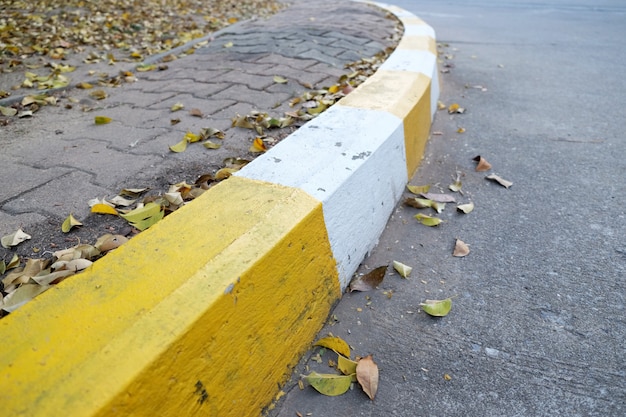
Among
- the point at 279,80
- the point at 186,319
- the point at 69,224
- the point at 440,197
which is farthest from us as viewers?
the point at 279,80

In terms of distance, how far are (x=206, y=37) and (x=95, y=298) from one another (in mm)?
4085

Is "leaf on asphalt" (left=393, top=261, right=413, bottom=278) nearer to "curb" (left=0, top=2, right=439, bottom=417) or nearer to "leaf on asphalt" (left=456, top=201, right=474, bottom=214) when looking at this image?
"curb" (left=0, top=2, right=439, bottom=417)

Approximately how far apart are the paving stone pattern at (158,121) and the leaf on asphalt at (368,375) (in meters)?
1.03

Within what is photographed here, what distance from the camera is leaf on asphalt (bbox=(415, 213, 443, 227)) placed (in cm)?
190

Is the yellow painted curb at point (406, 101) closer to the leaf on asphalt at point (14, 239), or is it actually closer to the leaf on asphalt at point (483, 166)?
the leaf on asphalt at point (483, 166)

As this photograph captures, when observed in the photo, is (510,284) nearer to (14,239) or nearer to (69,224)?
(69,224)

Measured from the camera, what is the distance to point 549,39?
5.05 m

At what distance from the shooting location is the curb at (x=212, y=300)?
2.83ft

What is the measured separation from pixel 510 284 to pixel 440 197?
614 millimetres

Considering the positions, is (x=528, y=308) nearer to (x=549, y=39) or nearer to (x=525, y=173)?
(x=525, y=173)

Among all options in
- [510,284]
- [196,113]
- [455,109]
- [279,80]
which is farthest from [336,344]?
[455,109]

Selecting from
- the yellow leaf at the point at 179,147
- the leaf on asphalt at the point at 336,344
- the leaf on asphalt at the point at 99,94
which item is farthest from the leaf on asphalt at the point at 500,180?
the leaf on asphalt at the point at 99,94

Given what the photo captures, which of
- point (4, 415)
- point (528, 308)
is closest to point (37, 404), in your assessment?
point (4, 415)

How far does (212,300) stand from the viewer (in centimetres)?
100
